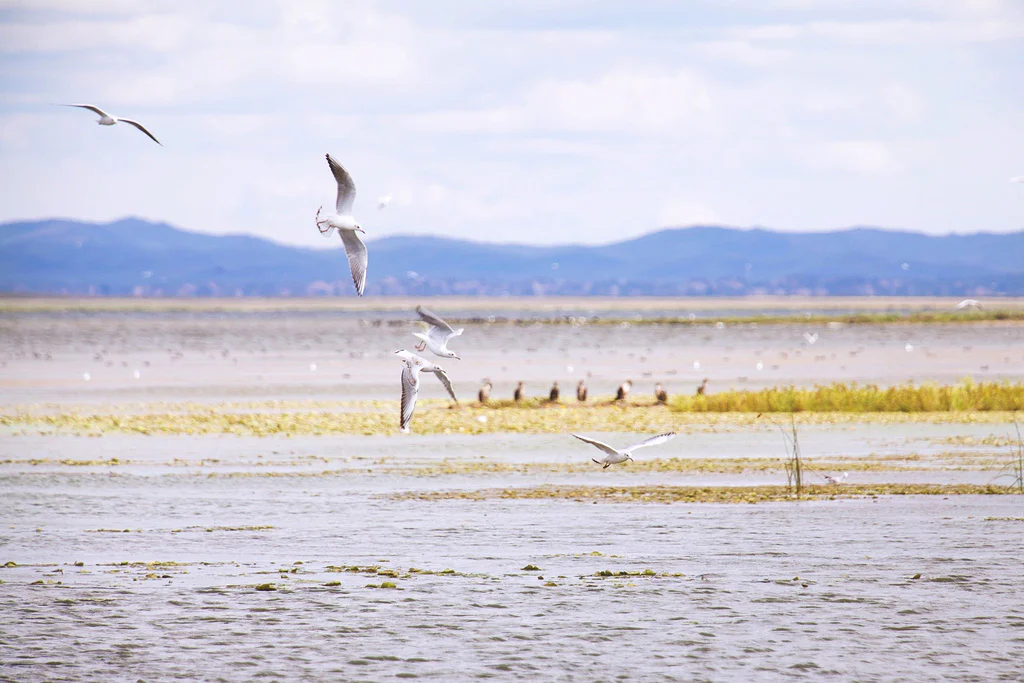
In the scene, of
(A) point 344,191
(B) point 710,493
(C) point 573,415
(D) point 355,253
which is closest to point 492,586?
(D) point 355,253

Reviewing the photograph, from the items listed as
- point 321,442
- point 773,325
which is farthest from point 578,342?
point 321,442

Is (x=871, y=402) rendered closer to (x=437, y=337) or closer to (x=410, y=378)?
(x=410, y=378)

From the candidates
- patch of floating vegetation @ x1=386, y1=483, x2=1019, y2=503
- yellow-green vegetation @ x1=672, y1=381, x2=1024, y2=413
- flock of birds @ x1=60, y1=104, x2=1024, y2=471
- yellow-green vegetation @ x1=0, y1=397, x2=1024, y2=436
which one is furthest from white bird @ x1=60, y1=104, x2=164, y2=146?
yellow-green vegetation @ x1=672, y1=381, x2=1024, y2=413

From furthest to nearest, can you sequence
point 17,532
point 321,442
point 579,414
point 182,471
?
point 579,414 < point 321,442 < point 182,471 < point 17,532

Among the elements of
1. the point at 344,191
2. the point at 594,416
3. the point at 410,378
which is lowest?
the point at 594,416

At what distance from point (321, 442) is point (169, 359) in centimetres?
4662

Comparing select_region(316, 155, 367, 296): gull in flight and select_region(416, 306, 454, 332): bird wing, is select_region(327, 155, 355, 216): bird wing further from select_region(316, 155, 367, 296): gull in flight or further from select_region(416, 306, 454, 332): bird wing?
select_region(416, 306, 454, 332): bird wing

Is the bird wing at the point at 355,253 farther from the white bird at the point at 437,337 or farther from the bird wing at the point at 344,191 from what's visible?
the white bird at the point at 437,337

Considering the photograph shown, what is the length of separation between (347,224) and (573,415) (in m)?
22.6

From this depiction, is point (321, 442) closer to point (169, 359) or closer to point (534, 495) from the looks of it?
point (534, 495)

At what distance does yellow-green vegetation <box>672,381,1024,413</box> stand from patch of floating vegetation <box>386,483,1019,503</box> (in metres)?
A: 15.1

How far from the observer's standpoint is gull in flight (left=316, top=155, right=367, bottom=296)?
672 inches

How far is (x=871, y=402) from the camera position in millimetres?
40969

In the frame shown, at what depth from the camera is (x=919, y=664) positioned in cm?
1415
